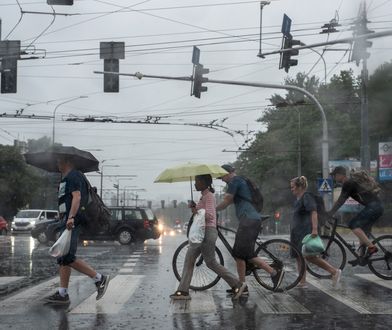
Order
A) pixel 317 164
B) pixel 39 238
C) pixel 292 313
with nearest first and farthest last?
pixel 292 313 → pixel 39 238 → pixel 317 164

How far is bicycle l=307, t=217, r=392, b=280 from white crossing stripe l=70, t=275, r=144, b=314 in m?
2.88

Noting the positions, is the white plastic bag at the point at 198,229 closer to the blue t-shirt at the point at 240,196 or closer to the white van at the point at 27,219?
the blue t-shirt at the point at 240,196

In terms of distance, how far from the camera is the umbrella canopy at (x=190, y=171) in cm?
798

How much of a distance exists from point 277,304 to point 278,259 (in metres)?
1.08

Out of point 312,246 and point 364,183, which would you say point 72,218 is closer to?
point 312,246

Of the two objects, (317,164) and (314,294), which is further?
(317,164)

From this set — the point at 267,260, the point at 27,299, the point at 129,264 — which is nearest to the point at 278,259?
the point at 267,260

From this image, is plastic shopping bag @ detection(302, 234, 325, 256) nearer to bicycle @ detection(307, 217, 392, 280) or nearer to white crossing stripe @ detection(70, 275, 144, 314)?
bicycle @ detection(307, 217, 392, 280)

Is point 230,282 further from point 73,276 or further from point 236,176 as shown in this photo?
point 73,276

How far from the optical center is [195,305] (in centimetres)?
731

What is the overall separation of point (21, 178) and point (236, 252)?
54754 millimetres

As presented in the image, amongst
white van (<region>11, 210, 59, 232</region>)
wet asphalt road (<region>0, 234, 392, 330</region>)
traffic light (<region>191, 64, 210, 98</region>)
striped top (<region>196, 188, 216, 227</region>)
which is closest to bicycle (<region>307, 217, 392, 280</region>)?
wet asphalt road (<region>0, 234, 392, 330</region>)

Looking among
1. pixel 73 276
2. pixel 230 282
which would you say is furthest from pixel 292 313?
pixel 73 276

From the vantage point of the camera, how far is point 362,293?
8.23 m
